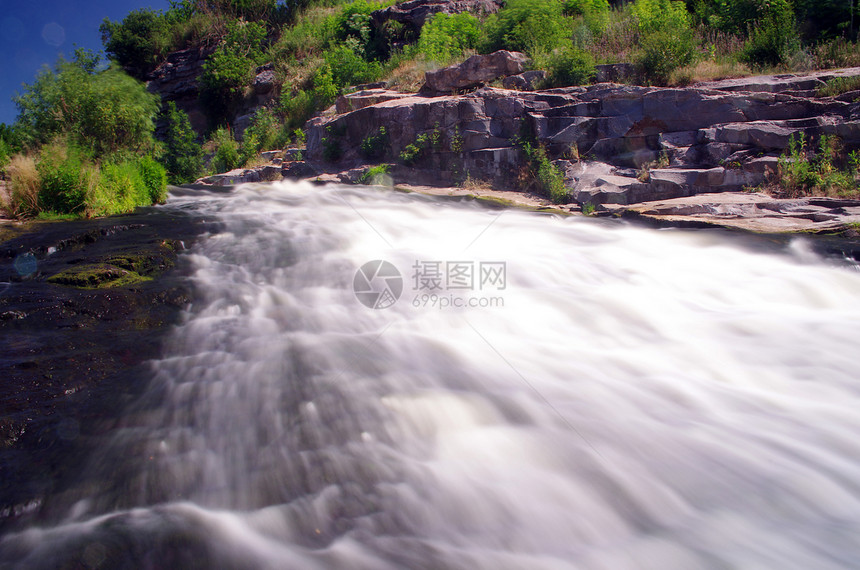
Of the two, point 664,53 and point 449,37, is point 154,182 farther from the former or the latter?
point 664,53

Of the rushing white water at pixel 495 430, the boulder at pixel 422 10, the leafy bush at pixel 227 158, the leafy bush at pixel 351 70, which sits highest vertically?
the boulder at pixel 422 10

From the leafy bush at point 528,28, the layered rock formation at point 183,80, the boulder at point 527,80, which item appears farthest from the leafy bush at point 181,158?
the boulder at point 527,80

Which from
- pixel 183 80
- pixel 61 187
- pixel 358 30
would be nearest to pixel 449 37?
pixel 358 30

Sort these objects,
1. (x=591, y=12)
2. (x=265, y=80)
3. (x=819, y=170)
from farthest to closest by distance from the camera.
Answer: (x=265, y=80)
(x=591, y=12)
(x=819, y=170)

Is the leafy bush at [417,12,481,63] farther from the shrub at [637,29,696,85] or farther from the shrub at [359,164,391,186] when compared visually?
the shrub at [637,29,696,85]

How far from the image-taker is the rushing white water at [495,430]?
7.13ft

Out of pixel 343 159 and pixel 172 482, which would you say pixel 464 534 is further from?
pixel 343 159

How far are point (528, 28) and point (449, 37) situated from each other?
323cm

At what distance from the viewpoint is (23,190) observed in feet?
25.8

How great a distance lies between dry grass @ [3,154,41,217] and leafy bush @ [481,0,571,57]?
11.4 m

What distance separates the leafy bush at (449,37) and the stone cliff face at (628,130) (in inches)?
143

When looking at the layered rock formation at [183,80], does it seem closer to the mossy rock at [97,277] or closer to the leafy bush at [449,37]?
the leafy bush at [449,37]

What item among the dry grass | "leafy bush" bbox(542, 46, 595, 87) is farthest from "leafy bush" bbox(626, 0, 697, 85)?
the dry grass

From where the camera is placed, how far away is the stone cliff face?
859 cm
